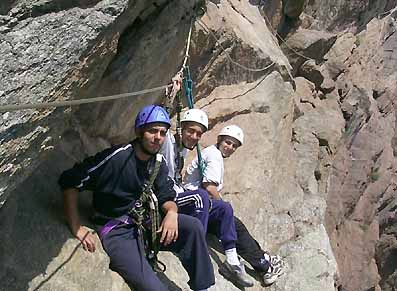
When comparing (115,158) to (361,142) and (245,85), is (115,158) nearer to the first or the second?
(245,85)

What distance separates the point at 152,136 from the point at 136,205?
2.45 feet

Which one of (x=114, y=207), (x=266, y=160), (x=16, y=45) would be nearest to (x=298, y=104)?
(x=266, y=160)

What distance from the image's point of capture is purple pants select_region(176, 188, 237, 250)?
720 cm

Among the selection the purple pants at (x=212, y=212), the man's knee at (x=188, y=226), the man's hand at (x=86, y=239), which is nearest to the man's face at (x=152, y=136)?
the man's knee at (x=188, y=226)

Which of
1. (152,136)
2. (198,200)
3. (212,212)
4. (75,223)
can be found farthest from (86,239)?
(212,212)

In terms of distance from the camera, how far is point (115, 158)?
586 centimetres

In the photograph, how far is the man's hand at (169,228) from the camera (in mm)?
6062

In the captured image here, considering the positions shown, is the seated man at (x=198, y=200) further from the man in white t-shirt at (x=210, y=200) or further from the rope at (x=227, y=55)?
the rope at (x=227, y=55)

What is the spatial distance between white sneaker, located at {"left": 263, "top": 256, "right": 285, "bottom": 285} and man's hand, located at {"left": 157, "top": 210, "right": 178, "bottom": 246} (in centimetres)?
265

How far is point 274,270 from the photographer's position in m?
8.52

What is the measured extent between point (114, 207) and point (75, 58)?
5.54 ft

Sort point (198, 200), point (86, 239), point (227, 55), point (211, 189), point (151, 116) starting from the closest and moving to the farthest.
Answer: point (151, 116)
point (86, 239)
point (198, 200)
point (211, 189)
point (227, 55)

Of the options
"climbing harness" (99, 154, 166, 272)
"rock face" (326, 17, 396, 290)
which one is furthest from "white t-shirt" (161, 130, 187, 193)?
"rock face" (326, 17, 396, 290)

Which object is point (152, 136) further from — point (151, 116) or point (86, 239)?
point (86, 239)
